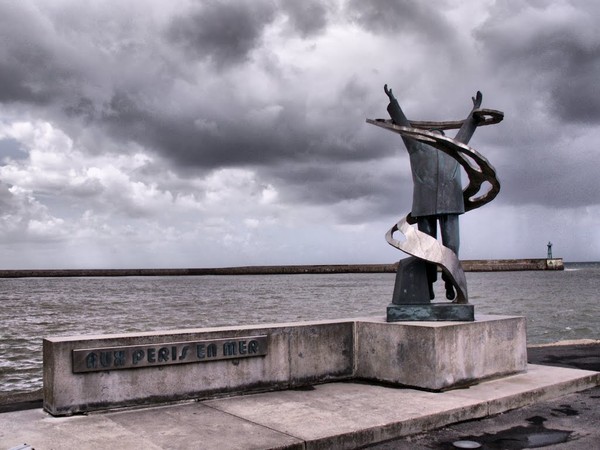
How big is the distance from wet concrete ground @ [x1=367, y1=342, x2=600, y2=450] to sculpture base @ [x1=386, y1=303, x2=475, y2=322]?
4.64 feet

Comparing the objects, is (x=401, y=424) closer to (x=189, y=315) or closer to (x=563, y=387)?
(x=563, y=387)

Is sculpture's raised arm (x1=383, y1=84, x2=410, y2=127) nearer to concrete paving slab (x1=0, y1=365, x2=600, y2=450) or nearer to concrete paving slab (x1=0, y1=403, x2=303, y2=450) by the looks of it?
concrete paving slab (x1=0, y1=365, x2=600, y2=450)

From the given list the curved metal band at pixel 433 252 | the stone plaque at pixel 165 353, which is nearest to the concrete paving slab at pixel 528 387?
the curved metal band at pixel 433 252

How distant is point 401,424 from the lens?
6.39 metres

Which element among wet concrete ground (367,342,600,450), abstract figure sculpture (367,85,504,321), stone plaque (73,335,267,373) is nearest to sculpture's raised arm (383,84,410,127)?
abstract figure sculpture (367,85,504,321)

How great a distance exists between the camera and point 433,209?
8852 millimetres

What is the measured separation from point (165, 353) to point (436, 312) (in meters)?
3.57

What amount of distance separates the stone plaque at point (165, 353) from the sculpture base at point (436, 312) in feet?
6.58

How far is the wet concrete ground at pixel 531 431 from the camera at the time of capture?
6.03 m

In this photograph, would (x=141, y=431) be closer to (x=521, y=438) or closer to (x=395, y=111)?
(x=521, y=438)

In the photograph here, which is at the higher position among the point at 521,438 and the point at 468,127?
the point at 468,127

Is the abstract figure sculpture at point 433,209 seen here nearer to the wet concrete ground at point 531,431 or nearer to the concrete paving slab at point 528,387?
the concrete paving slab at point 528,387

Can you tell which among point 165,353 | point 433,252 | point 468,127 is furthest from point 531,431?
point 468,127

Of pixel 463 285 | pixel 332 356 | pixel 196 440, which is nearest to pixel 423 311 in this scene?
pixel 463 285
